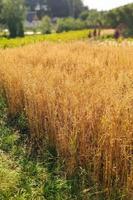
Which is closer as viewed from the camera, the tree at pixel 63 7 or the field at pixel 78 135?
the field at pixel 78 135

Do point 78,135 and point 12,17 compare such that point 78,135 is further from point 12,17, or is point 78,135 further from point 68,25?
point 68,25

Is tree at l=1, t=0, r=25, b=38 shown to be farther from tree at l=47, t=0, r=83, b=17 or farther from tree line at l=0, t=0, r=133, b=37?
tree at l=47, t=0, r=83, b=17

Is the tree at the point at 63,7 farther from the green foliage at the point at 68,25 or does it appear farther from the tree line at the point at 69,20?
the green foliage at the point at 68,25

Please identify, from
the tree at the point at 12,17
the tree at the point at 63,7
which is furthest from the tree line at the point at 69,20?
the tree at the point at 63,7

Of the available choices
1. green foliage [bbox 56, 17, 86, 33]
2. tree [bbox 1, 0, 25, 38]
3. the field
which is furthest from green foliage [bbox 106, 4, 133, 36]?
the field

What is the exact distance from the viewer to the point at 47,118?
421 centimetres

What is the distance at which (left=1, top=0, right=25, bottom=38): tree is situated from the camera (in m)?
34.0

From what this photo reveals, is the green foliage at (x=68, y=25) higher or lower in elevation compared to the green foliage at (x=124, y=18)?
lower

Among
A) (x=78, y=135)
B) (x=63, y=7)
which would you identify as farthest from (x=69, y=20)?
(x=63, y=7)

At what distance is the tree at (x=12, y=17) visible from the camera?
111 feet

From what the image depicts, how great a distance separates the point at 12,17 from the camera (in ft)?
115

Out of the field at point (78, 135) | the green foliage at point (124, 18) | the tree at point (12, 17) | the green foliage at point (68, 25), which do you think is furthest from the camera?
the green foliage at point (68, 25)

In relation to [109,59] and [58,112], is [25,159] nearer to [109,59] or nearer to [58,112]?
[58,112]

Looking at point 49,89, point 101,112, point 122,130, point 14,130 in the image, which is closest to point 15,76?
point 14,130
